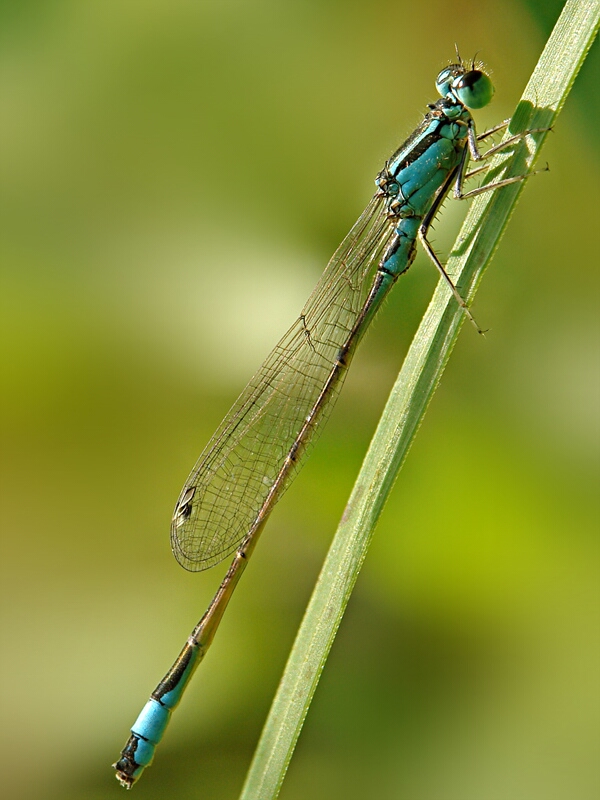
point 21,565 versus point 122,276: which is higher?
point 122,276

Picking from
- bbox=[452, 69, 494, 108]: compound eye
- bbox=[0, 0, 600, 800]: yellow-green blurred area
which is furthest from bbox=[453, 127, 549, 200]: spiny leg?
bbox=[0, 0, 600, 800]: yellow-green blurred area

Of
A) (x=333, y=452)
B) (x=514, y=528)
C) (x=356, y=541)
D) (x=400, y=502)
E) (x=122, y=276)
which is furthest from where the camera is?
(x=122, y=276)

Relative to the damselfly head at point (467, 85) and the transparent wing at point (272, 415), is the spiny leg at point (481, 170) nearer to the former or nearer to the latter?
the damselfly head at point (467, 85)

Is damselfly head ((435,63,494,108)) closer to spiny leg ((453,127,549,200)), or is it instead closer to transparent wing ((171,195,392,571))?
spiny leg ((453,127,549,200))

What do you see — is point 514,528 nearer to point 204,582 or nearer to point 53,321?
point 204,582

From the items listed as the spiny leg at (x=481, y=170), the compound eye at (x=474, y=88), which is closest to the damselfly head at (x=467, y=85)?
the compound eye at (x=474, y=88)

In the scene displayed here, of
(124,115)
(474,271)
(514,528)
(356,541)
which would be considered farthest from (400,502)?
(124,115)

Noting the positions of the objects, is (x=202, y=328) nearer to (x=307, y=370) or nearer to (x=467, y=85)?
(x=307, y=370)
